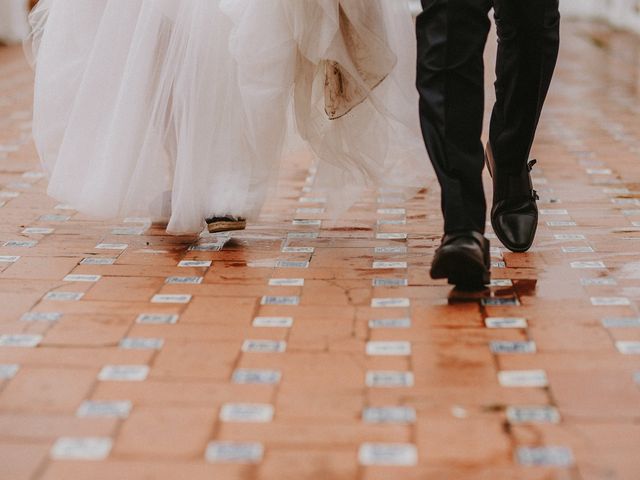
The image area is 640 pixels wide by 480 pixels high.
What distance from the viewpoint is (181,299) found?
2684 mm

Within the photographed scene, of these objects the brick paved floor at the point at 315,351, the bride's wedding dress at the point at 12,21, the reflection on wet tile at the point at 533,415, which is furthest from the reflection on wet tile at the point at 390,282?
the bride's wedding dress at the point at 12,21

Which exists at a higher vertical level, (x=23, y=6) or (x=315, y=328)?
(x=315, y=328)

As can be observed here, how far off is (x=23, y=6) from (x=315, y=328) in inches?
367

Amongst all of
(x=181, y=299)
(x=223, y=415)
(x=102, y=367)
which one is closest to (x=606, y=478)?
(x=223, y=415)

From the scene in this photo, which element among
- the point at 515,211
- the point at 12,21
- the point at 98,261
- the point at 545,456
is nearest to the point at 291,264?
the point at 98,261

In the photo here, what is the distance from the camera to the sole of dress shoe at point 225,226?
10.3ft

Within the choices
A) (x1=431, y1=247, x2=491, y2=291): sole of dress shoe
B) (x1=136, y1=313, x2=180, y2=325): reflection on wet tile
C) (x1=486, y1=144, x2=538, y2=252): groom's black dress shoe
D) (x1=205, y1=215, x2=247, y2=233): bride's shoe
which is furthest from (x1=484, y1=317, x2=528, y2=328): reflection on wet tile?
(x1=205, y1=215, x2=247, y2=233): bride's shoe

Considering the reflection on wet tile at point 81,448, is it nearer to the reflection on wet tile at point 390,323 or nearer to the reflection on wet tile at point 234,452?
the reflection on wet tile at point 234,452

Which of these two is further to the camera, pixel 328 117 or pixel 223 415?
pixel 328 117

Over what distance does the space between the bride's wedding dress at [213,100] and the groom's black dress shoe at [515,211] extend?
0.92 feet

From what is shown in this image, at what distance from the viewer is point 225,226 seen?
3.16 metres

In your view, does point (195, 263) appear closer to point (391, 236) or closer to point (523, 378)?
point (391, 236)

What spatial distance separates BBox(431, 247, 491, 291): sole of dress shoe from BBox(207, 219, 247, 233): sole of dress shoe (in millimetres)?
762

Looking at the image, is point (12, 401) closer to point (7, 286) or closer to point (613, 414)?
point (7, 286)
